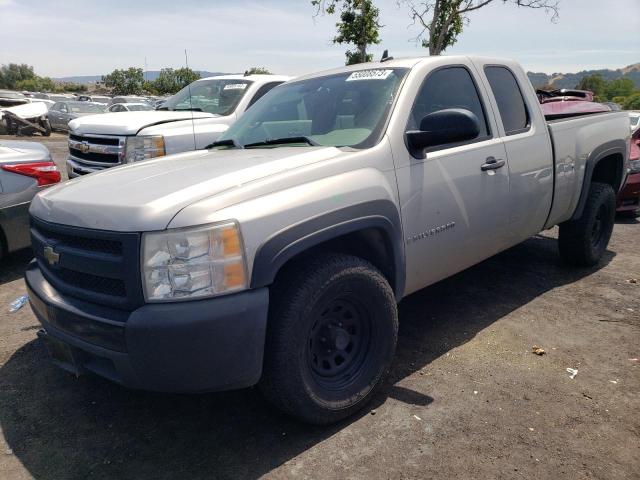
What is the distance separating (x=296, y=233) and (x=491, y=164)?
182 cm

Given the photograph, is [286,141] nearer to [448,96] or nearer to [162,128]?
[448,96]

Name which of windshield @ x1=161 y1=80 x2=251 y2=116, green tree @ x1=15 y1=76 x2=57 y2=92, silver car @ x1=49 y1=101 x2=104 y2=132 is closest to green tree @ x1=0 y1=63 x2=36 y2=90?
green tree @ x1=15 y1=76 x2=57 y2=92

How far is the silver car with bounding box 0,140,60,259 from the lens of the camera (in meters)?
4.75

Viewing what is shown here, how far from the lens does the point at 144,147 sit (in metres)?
6.04

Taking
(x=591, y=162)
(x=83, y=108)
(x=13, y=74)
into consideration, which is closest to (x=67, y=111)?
(x=83, y=108)

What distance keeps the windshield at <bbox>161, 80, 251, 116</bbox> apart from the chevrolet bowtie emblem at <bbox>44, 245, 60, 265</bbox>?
15.0ft

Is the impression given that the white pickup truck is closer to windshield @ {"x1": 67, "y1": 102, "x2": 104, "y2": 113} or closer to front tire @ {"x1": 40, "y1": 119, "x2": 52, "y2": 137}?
front tire @ {"x1": 40, "y1": 119, "x2": 52, "y2": 137}

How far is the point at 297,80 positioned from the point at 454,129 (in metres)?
1.66

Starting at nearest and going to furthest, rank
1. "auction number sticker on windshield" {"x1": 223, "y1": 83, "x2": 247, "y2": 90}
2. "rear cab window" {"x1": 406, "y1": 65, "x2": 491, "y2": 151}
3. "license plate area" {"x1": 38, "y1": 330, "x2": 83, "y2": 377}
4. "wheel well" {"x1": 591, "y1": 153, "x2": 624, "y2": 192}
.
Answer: "license plate area" {"x1": 38, "y1": 330, "x2": 83, "y2": 377}
"rear cab window" {"x1": 406, "y1": 65, "x2": 491, "y2": 151}
"wheel well" {"x1": 591, "y1": 153, "x2": 624, "y2": 192}
"auction number sticker on windshield" {"x1": 223, "y1": 83, "x2": 247, "y2": 90}

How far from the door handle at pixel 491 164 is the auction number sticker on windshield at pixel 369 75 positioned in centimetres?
89

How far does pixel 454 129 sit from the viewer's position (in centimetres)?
297

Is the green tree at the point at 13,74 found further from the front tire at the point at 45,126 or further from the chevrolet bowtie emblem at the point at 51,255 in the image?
the chevrolet bowtie emblem at the point at 51,255

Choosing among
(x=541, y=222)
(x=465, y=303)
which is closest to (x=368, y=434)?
(x=465, y=303)

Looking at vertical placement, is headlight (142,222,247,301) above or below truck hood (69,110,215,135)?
below
